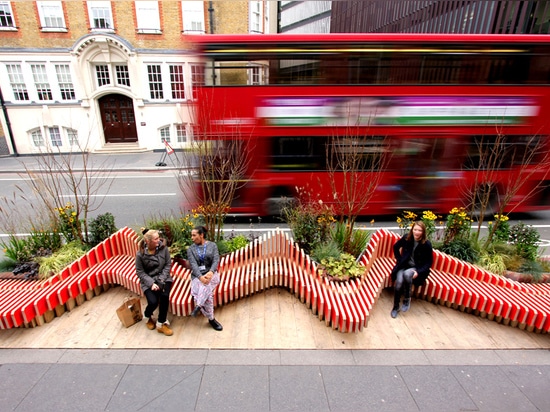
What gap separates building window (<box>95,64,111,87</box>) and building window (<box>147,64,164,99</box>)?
2325 mm

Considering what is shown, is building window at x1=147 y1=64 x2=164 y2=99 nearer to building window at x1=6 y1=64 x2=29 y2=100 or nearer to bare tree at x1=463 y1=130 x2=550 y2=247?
building window at x1=6 y1=64 x2=29 y2=100

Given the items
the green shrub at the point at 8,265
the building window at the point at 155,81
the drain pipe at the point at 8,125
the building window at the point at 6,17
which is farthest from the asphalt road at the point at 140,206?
the building window at the point at 6,17

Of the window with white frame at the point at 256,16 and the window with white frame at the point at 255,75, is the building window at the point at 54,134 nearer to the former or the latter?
the window with white frame at the point at 256,16

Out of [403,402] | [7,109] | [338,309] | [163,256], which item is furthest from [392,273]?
[7,109]

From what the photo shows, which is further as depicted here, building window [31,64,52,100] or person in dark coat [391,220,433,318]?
building window [31,64,52,100]

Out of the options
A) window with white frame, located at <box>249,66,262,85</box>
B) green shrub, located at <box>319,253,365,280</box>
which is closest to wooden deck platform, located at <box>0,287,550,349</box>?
green shrub, located at <box>319,253,365,280</box>

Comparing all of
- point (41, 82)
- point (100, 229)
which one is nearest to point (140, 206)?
point (100, 229)

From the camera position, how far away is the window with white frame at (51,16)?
599 inches

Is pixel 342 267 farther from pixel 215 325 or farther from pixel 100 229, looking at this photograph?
pixel 100 229

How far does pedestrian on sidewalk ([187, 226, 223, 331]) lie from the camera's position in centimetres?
369

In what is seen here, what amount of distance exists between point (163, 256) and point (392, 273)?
3147 mm

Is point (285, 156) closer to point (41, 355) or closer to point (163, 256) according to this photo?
point (163, 256)

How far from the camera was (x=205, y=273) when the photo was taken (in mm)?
3857

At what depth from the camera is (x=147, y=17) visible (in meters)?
15.8
